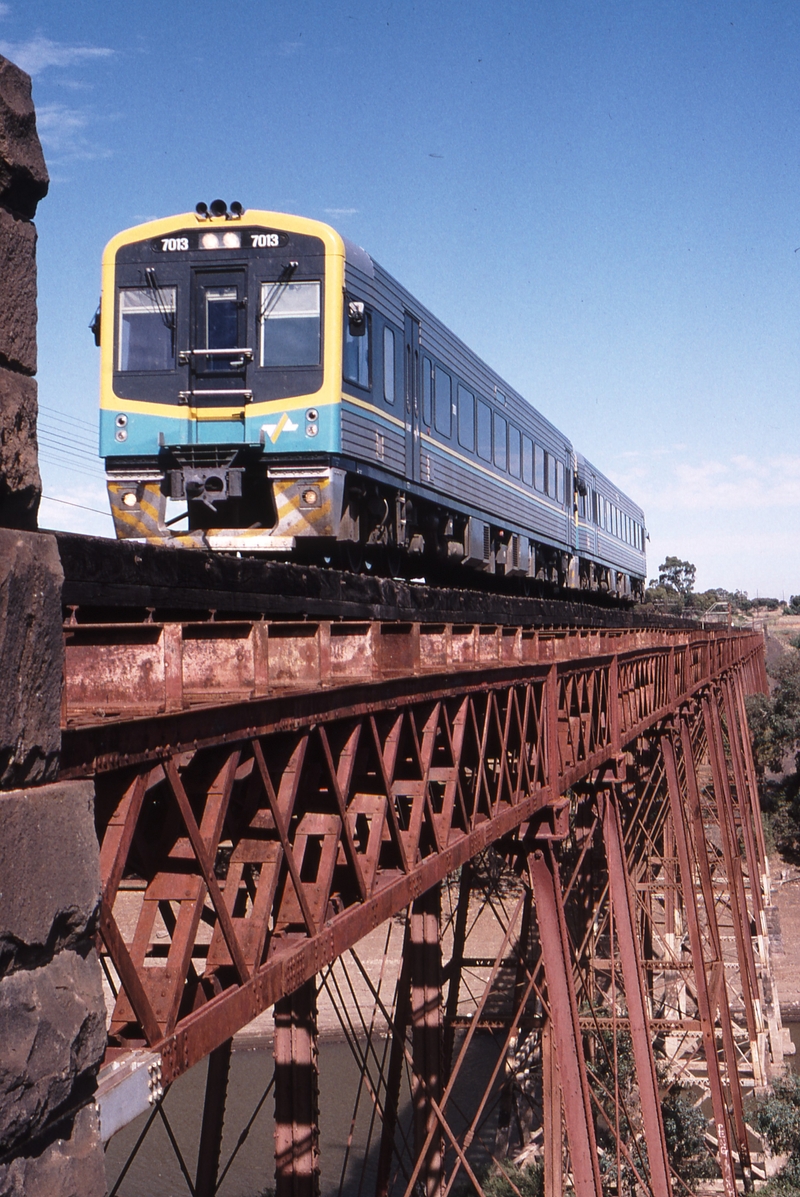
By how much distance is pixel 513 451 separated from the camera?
52.0ft

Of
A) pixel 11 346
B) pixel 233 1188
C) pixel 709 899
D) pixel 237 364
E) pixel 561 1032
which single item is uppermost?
pixel 237 364

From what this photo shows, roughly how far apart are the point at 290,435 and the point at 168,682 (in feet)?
19.8

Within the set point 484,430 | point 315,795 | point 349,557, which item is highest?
point 484,430

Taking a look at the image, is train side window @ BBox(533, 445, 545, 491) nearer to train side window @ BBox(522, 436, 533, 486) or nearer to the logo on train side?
train side window @ BBox(522, 436, 533, 486)

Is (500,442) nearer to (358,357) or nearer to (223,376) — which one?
(358,357)

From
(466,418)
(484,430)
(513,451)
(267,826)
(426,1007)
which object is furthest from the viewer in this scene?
(513,451)

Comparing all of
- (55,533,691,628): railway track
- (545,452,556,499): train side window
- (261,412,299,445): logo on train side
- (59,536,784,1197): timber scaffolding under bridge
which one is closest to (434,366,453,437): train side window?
(59,536,784,1197): timber scaffolding under bridge

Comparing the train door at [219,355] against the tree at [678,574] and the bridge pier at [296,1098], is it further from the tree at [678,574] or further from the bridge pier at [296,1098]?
the tree at [678,574]

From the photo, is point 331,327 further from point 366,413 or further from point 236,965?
point 236,965

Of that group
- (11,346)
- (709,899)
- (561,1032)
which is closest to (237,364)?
(561,1032)

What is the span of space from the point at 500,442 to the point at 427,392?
3.69 m

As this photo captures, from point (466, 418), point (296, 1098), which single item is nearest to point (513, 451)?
point (466, 418)

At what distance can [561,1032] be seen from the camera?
7055 mm

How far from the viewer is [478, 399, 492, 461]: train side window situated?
545 inches
